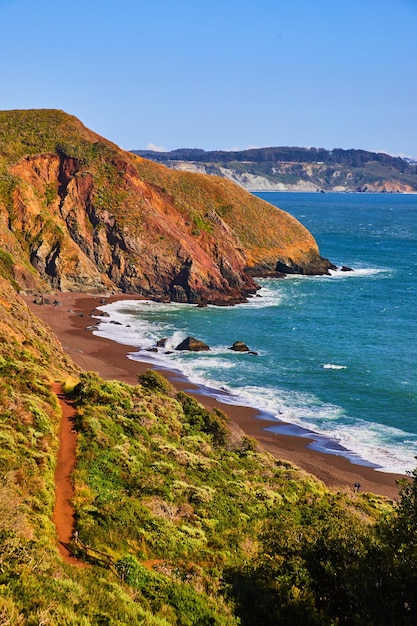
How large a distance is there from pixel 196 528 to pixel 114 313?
56986 millimetres

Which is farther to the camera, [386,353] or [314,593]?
[386,353]

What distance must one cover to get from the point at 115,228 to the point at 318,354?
145 feet

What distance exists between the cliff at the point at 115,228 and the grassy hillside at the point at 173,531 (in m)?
51.0

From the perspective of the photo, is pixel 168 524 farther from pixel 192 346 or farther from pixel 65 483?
pixel 192 346

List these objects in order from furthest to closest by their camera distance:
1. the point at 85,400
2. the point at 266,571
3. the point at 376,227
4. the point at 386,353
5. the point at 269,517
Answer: the point at 376,227
the point at 386,353
the point at 85,400
the point at 269,517
the point at 266,571

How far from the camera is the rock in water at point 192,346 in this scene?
199 feet

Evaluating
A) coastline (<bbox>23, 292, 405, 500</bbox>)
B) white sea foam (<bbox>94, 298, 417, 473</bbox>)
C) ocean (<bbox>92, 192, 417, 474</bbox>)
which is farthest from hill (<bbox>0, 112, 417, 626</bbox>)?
ocean (<bbox>92, 192, 417, 474</bbox>)

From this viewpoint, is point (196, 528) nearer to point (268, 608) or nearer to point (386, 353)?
point (268, 608)

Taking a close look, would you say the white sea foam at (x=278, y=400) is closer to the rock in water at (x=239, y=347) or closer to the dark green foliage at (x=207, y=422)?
the rock in water at (x=239, y=347)

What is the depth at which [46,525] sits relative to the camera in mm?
16078

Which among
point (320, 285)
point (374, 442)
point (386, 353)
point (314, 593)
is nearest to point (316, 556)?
point (314, 593)

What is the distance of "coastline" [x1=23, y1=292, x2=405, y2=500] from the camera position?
114 ft

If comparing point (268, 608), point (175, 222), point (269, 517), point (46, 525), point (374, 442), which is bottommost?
point (374, 442)

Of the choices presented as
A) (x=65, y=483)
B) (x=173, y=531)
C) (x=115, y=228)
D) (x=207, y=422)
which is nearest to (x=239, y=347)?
(x=207, y=422)
